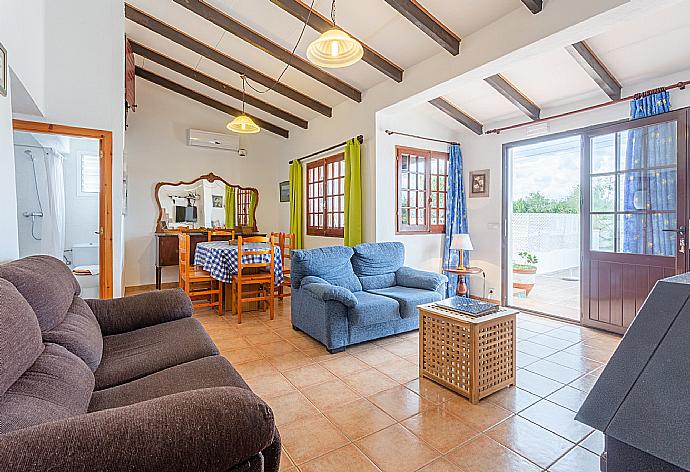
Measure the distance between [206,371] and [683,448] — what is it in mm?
1535

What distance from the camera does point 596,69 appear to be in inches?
132

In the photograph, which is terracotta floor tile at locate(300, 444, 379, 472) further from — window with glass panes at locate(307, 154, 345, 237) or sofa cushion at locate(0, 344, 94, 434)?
window with glass panes at locate(307, 154, 345, 237)

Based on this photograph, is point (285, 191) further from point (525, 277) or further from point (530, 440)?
point (530, 440)

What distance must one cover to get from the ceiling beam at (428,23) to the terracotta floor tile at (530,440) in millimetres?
3143

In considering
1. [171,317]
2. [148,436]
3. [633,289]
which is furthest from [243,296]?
[633,289]

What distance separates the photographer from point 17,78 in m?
2.47

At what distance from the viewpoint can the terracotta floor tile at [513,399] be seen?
7.45ft

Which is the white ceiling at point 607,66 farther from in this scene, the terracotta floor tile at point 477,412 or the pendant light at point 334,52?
the terracotta floor tile at point 477,412

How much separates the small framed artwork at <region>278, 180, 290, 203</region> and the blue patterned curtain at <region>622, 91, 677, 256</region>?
16.8 feet

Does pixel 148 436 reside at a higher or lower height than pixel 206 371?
higher

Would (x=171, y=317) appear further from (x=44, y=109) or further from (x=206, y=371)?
(x=44, y=109)

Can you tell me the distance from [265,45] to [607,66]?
11.5 feet

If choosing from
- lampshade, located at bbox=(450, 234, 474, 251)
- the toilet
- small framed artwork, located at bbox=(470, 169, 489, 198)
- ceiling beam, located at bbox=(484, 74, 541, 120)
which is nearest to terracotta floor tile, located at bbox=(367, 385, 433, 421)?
lampshade, located at bbox=(450, 234, 474, 251)

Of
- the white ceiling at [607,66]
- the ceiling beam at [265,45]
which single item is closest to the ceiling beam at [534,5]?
the white ceiling at [607,66]
